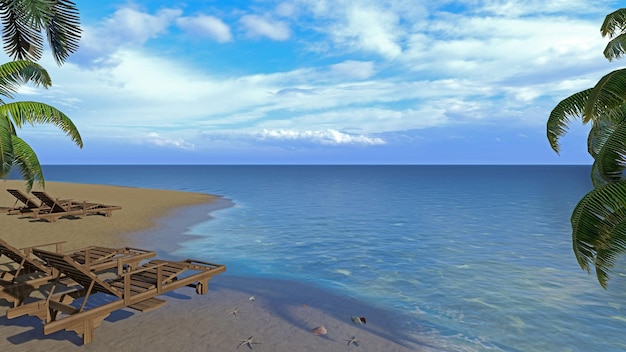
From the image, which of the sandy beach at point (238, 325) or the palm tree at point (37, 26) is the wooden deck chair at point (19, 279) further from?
the palm tree at point (37, 26)

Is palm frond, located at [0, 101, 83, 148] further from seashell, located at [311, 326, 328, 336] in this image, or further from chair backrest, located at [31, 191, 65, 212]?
chair backrest, located at [31, 191, 65, 212]

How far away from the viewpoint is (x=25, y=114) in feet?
38.7

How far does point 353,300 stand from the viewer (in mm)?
11562

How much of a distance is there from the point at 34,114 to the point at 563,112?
14.3m

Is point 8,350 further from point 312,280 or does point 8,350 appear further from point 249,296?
point 312,280

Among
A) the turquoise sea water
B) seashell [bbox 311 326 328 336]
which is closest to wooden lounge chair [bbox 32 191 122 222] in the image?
the turquoise sea water

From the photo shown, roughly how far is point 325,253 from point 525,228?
17.6m

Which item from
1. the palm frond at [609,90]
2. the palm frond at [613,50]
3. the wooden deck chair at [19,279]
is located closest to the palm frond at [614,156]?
the palm frond at [609,90]

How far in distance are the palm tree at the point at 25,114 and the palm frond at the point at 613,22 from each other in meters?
13.7

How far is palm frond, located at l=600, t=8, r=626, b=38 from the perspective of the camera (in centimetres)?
721

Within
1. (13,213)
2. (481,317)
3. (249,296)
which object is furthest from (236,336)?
(13,213)

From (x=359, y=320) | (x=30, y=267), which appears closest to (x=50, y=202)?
(x=30, y=267)

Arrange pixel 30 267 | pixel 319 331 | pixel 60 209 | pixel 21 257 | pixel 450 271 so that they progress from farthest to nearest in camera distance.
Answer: pixel 60 209, pixel 450 271, pixel 30 267, pixel 21 257, pixel 319 331

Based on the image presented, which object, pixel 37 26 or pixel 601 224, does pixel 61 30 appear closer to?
pixel 37 26
